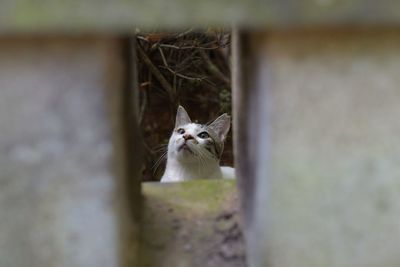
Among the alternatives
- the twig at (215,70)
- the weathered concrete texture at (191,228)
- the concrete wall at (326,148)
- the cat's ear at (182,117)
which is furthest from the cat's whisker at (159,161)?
the concrete wall at (326,148)

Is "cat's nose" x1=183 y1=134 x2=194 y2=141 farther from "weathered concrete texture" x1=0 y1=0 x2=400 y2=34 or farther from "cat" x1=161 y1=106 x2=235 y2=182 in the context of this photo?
"weathered concrete texture" x1=0 y1=0 x2=400 y2=34

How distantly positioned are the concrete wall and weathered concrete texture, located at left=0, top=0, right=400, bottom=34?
0.08 m

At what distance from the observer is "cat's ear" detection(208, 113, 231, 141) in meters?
3.76

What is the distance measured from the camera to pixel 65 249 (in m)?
1.16

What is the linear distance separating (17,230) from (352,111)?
67 centimetres

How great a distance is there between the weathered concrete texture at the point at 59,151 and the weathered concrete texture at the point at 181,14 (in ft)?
0.25

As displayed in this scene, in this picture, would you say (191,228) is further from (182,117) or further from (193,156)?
(182,117)

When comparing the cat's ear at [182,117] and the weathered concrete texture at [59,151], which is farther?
the cat's ear at [182,117]

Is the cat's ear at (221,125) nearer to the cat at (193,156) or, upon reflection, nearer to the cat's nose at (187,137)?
the cat at (193,156)

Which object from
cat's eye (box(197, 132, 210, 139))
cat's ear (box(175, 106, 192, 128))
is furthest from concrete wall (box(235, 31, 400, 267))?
cat's ear (box(175, 106, 192, 128))

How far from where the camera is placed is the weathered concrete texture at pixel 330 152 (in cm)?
107

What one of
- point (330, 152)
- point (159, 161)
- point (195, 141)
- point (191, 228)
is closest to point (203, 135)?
point (195, 141)

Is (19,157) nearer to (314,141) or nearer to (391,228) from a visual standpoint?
(314,141)

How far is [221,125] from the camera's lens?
3.78 metres
